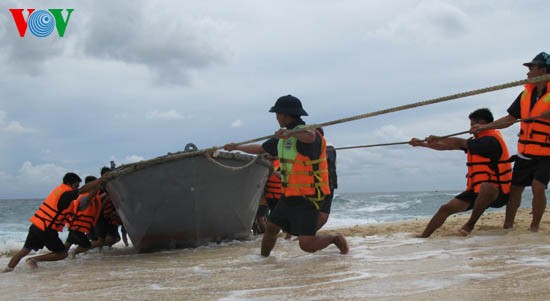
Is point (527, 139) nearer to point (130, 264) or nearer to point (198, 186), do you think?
point (198, 186)

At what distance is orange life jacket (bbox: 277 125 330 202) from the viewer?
4.44 metres

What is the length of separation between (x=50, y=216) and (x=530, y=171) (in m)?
5.17

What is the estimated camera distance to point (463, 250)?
4312mm

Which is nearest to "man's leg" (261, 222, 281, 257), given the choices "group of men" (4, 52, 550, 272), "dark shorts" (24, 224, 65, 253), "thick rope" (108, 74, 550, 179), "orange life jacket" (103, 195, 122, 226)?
"group of men" (4, 52, 550, 272)

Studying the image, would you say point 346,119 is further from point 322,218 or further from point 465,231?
point 465,231

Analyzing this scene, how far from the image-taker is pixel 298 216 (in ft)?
14.7

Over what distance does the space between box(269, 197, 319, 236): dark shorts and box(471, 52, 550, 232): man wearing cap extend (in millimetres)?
1594

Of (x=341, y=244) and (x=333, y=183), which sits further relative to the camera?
(x=333, y=183)

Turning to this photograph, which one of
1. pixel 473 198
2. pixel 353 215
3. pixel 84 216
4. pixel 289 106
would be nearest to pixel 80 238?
pixel 84 216

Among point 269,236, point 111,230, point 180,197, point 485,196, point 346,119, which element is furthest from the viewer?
point 111,230

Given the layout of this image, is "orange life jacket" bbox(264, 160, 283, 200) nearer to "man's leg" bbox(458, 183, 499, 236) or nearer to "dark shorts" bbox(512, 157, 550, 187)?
"man's leg" bbox(458, 183, 499, 236)

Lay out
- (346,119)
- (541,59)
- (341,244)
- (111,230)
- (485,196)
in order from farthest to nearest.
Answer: (111,230), (485,196), (541,59), (341,244), (346,119)

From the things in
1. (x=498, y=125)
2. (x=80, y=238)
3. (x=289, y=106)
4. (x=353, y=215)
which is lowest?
(x=353, y=215)

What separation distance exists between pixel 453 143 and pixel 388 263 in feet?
6.63
